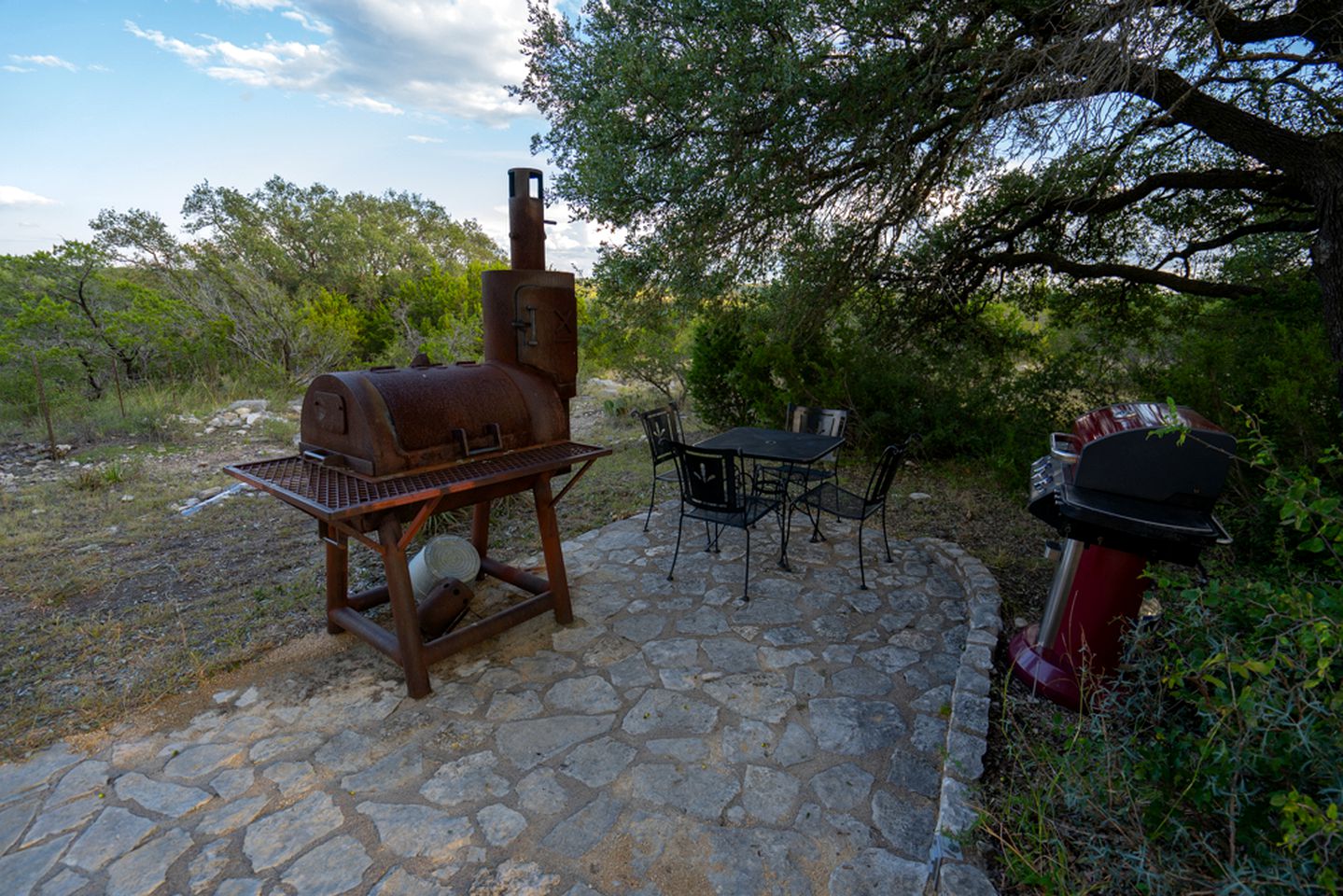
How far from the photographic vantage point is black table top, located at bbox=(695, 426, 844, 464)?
3851 millimetres

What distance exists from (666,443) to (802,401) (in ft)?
11.3

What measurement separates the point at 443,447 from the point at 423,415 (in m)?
0.17

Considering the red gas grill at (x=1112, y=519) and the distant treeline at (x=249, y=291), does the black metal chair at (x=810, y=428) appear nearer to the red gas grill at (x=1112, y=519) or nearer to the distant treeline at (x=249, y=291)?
the red gas grill at (x=1112, y=519)

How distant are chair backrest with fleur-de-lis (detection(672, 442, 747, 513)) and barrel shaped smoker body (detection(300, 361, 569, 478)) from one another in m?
0.83

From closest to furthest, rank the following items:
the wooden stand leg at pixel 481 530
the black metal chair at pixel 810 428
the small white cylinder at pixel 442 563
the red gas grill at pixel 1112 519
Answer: the red gas grill at pixel 1112 519
the small white cylinder at pixel 442 563
the wooden stand leg at pixel 481 530
the black metal chair at pixel 810 428

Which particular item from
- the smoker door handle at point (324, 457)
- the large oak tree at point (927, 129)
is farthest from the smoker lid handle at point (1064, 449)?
the smoker door handle at point (324, 457)

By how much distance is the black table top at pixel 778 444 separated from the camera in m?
3.85

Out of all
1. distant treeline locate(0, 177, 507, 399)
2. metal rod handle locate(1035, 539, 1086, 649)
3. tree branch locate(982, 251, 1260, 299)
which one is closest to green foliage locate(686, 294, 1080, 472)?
tree branch locate(982, 251, 1260, 299)

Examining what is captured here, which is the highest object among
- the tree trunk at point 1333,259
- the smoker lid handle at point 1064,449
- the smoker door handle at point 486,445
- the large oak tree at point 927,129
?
the large oak tree at point 927,129

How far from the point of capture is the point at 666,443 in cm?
362

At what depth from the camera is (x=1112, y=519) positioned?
2.16 meters

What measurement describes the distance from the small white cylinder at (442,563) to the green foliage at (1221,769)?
287cm

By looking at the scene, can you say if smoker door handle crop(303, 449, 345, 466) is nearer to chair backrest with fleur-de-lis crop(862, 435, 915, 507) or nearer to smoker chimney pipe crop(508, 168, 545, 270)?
smoker chimney pipe crop(508, 168, 545, 270)

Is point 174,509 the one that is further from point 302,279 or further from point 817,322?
point 302,279
